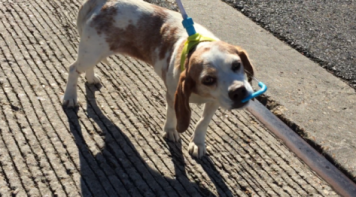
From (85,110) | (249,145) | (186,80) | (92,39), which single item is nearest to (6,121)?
(85,110)

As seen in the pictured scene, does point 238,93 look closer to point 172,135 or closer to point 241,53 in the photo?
point 241,53

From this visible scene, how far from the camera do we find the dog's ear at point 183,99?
319 centimetres

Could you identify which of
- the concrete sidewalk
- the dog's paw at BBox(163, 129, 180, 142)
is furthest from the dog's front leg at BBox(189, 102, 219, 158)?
the concrete sidewalk

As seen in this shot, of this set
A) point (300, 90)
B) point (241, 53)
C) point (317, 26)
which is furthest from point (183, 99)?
point (317, 26)

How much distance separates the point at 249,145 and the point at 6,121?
75.2 inches

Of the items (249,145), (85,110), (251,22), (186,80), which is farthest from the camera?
(251,22)

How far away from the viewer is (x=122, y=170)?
346 cm

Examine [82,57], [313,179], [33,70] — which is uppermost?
[82,57]

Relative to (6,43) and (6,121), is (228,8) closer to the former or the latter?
(6,43)

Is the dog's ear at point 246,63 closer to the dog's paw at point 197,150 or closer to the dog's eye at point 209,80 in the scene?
the dog's eye at point 209,80

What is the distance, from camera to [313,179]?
3.50m

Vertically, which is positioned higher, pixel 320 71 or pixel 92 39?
pixel 92 39

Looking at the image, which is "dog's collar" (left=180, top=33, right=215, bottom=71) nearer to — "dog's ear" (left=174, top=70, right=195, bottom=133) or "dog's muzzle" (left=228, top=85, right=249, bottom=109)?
"dog's ear" (left=174, top=70, right=195, bottom=133)

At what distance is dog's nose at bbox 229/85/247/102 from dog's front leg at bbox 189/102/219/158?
55 centimetres
